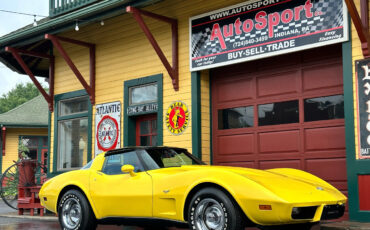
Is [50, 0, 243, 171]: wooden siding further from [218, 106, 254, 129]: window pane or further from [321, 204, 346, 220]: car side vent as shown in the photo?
[321, 204, 346, 220]: car side vent

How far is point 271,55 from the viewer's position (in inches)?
391

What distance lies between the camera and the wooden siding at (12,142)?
1046 inches

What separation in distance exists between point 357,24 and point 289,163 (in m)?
3.13

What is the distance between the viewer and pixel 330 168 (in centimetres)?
940

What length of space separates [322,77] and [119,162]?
175 inches

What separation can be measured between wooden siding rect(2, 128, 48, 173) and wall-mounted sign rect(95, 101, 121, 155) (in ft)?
47.1

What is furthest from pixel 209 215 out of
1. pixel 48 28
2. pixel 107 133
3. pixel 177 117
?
pixel 48 28

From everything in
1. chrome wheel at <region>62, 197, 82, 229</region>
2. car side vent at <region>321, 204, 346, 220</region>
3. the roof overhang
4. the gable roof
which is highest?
the roof overhang

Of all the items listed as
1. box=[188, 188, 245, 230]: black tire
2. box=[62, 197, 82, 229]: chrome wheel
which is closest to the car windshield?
box=[188, 188, 245, 230]: black tire

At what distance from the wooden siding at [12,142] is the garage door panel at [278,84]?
19.0m

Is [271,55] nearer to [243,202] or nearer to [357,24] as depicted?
[357,24]

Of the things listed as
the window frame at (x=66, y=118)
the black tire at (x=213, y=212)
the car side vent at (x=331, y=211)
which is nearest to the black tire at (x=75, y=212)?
the black tire at (x=213, y=212)

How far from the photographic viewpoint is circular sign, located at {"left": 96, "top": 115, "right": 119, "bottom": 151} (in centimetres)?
1338

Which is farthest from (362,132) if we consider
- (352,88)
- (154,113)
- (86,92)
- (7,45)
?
(7,45)
